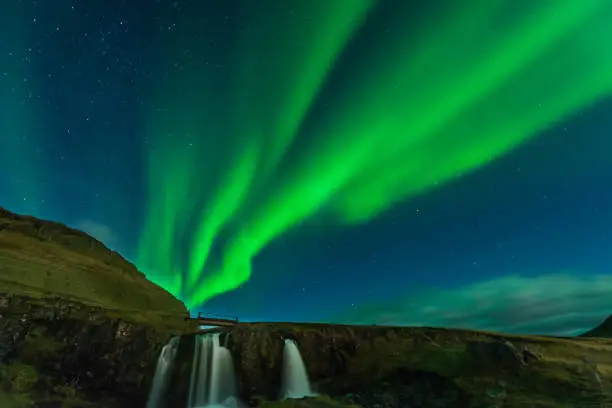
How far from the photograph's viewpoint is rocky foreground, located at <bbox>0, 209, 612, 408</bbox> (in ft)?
133

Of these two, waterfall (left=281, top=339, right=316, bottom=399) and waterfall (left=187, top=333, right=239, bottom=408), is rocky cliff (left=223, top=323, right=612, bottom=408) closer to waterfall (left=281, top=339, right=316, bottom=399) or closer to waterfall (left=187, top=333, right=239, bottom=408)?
waterfall (left=281, top=339, right=316, bottom=399)

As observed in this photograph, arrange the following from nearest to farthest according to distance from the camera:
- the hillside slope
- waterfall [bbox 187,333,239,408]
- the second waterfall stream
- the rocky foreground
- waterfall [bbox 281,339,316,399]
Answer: the rocky foreground < waterfall [bbox 187,333,239,408] < the second waterfall stream < waterfall [bbox 281,339,316,399] < the hillside slope

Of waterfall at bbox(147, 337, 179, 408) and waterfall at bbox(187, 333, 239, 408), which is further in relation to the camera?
waterfall at bbox(147, 337, 179, 408)

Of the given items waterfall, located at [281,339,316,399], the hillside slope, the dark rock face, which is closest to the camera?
waterfall, located at [281,339,316,399]

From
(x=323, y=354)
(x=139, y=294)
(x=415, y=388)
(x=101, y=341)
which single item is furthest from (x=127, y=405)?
(x=139, y=294)

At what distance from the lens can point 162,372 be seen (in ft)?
152

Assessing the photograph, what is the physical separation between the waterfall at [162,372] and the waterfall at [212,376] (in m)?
2.87

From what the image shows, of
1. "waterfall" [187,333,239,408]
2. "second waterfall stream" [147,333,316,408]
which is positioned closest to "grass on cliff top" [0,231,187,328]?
"second waterfall stream" [147,333,316,408]

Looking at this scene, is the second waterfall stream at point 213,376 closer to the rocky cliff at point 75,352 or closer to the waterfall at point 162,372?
the waterfall at point 162,372

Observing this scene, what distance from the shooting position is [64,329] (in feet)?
163

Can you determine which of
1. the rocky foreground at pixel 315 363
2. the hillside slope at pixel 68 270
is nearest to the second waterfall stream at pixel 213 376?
the rocky foreground at pixel 315 363

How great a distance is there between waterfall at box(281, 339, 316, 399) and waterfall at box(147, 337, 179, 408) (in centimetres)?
1186

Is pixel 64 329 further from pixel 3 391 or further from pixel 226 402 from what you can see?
pixel 226 402

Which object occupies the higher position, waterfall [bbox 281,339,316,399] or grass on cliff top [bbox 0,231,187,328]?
grass on cliff top [bbox 0,231,187,328]
